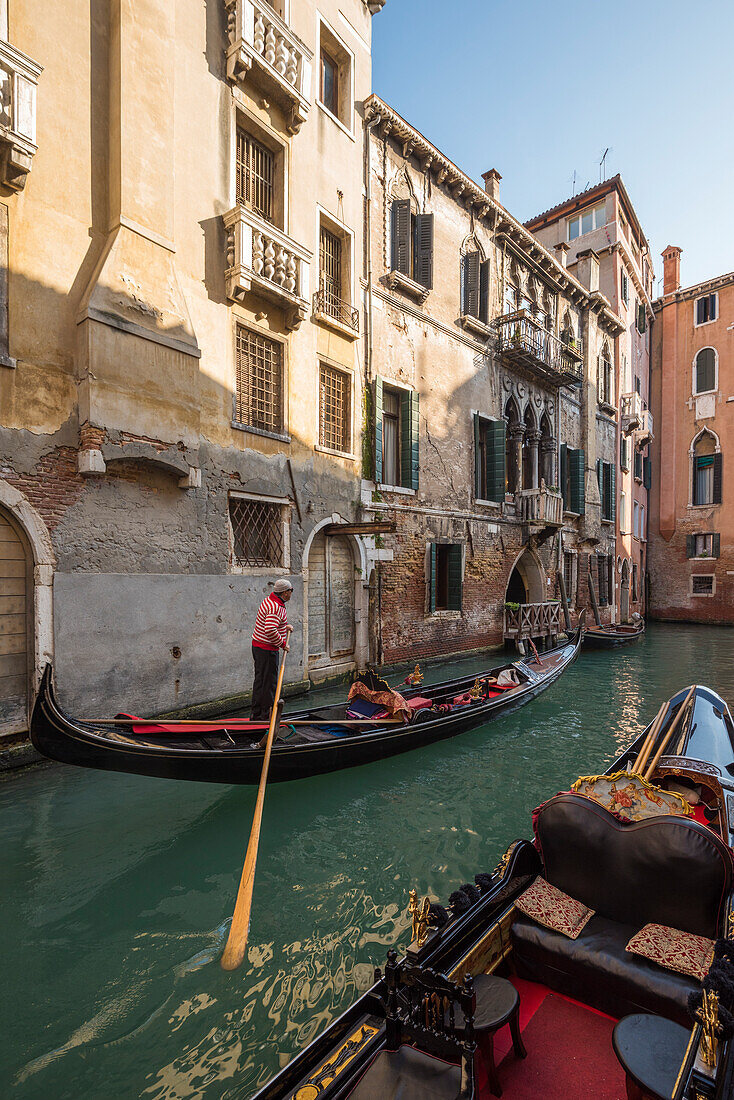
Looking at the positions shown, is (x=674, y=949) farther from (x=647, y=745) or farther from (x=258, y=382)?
(x=258, y=382)

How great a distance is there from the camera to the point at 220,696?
648 cm

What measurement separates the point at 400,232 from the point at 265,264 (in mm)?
3641

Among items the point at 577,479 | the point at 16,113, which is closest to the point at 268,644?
the point at 16,113

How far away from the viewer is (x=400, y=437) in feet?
31.7

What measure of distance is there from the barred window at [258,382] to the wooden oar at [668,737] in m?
5.35

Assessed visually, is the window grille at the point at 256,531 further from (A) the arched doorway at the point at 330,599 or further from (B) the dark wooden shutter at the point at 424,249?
(B) the dark wooden shutter at the point at 424,249

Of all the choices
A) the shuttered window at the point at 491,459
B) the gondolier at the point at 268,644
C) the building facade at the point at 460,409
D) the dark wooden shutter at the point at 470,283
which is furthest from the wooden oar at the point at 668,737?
the dark wooden shutter at the point at 470,283

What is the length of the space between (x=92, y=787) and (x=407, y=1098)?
4023 mm

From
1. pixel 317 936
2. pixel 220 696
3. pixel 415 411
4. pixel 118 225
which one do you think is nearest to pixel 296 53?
pixel 118 225

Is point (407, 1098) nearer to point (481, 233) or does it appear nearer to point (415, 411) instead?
→ point (415, 411)

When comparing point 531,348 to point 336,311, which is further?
point 531,348

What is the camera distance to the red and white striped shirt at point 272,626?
16.2 feet

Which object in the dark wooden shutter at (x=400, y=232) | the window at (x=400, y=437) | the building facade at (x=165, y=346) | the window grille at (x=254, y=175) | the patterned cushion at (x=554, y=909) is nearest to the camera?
the patterned cushion at (x=554, y=909)

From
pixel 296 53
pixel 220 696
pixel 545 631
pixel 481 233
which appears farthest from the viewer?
pixel 545 631
